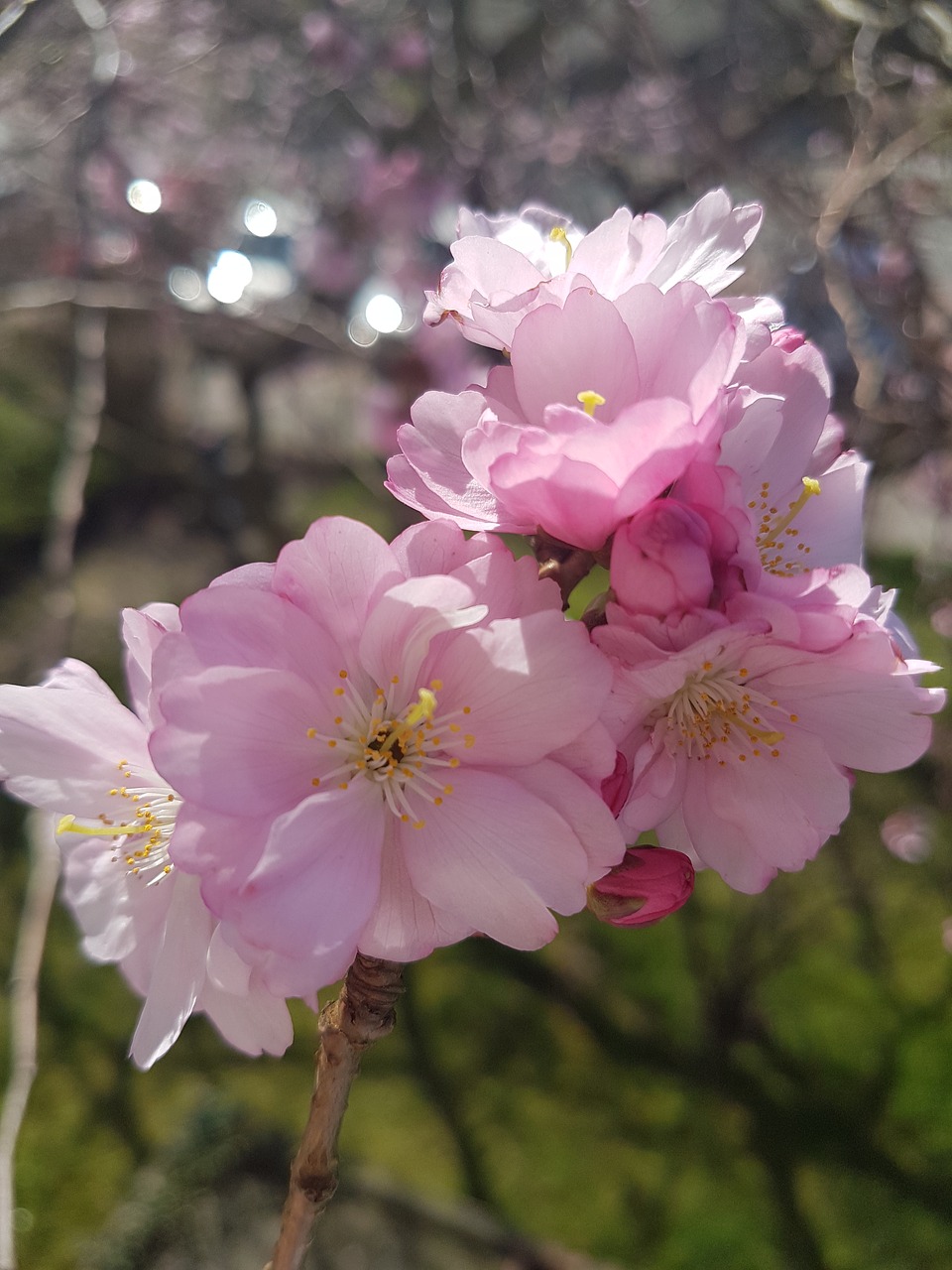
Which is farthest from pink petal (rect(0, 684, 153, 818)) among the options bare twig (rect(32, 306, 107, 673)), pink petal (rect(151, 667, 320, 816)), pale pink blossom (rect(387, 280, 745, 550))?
bare twig (rect(32, 306, 107, 673))

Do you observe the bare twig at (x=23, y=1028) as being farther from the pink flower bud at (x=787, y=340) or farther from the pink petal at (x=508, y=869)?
the pink flower bud at (x=787, y=340)

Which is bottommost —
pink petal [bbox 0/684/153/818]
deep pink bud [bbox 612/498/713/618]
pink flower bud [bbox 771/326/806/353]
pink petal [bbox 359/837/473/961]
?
pink petal [bbox 0/684/153/818]

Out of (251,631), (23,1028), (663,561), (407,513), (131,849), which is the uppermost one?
(663,561)

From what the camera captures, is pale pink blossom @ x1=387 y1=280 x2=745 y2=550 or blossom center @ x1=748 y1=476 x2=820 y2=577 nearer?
pale pink blossom @ x1=387 y1=280 x2=745 y2=550

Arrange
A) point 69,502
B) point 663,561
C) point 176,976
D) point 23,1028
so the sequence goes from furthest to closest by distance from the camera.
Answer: point 69,502
point 23,1028
point 176,976
point 663,561

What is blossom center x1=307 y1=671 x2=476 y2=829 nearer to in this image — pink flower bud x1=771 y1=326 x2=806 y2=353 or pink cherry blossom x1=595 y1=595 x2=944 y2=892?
pink cherry blossom x1=595 y1=595 x2=944 y2=892

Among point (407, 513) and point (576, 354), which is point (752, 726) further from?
point (407, 513)

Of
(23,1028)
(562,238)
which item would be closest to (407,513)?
(23,1028)
